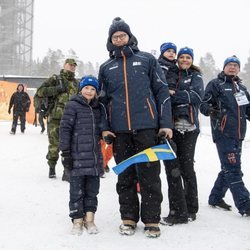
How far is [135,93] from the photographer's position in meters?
3.94

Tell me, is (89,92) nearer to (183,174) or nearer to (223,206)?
(183,174)

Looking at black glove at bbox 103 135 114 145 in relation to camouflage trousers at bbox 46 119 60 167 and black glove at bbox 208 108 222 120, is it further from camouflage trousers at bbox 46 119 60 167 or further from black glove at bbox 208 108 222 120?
camouflage trousers at bbox 46 119 60 167

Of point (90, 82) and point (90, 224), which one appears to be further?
point (90, 82)

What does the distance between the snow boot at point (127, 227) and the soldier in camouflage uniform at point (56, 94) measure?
8.96 feet

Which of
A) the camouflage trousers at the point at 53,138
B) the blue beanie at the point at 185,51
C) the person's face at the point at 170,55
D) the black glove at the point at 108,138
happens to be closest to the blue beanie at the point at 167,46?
the person's face at the point at 170,55

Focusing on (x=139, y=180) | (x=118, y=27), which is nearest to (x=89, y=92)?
(x=118, y=27)

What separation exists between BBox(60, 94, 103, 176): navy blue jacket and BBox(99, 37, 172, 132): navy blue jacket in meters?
0.19

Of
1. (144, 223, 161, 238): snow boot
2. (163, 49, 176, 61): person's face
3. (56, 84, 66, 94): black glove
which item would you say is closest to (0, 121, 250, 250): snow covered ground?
(144, 223, 161, 238): snow boot

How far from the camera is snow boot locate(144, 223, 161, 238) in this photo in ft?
12.6

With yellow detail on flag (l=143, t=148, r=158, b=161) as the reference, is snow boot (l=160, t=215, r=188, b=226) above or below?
below

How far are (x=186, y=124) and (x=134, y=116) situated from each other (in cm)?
80

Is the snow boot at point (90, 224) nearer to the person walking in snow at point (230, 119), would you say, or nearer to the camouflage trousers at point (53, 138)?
the person walking in snow at point (230, 119)

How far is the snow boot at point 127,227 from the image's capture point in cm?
393

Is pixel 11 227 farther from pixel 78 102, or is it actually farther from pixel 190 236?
pixel 190 236
